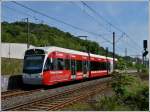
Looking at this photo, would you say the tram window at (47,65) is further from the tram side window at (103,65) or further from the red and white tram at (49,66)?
the tram side window at (103,65)

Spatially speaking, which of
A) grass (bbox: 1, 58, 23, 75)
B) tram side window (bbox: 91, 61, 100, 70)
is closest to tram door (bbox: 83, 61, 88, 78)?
tram side window (bbox: 91, 61, 100, 70)

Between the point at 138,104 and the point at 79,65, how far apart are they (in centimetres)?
1800

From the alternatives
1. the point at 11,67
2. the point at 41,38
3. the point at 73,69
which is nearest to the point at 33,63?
the point at 73,69

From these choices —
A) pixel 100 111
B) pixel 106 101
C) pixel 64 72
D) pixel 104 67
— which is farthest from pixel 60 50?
pixel 104 67

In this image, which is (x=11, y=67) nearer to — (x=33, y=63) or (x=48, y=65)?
(x=33, y=63)

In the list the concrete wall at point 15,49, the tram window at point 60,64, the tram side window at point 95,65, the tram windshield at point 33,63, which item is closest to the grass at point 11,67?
the tram side window at point 95,65

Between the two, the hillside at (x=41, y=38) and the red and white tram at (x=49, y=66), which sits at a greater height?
the hillside at (x=41, y=38)

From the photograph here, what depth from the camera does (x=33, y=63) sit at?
83.1 feet

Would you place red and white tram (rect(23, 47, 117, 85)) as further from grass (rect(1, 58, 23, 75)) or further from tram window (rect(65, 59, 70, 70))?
grass (rect(1, 58, 23, 75))

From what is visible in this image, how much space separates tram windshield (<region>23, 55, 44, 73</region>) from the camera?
25.0 meters

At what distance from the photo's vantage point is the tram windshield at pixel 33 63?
25.0m

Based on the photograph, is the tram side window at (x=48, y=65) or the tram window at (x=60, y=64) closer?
the tram side window at (x=48, y=65)

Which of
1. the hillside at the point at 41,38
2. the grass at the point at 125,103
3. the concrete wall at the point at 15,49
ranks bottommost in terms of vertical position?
the grass at the point at 125,103

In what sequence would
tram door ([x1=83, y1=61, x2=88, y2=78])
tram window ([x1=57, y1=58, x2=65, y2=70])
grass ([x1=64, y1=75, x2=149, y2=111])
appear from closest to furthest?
grass ([x1=64, y1=75, x2=149, y2=111]), tram window ([x1=57, y1=58, x2=65, y2=70]), tram door ([x1=83, y1=61, x2=88, y2=78])
